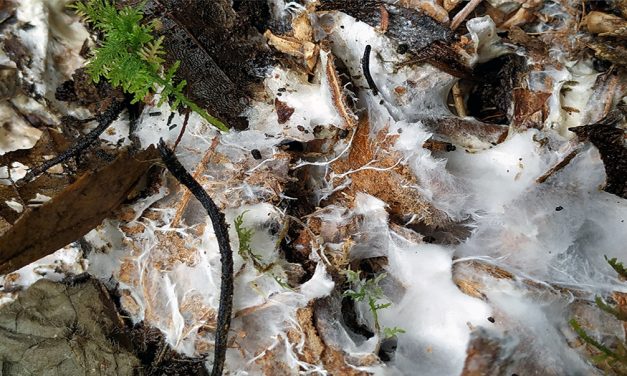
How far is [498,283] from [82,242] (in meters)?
1.74

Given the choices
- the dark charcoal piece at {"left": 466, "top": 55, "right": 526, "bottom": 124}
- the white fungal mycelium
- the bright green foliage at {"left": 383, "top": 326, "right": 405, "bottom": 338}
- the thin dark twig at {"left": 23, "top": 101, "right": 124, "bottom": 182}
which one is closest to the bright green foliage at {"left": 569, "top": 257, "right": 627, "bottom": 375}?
the white fungal mycelium

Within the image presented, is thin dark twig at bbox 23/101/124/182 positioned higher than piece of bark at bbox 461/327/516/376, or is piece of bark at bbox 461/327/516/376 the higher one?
thin dark twig at bbox 23/101/124/182

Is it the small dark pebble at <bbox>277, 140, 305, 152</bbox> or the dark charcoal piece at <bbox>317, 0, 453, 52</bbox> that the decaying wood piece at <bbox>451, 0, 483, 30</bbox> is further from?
the small dark pebble at <bbox>277, 140, 305, 152</bbox>

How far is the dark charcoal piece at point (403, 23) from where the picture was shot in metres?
2.38

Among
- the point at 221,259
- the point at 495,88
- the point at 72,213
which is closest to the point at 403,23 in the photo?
the point at 495,88

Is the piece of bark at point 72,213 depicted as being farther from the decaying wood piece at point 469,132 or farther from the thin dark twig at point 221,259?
the decaying wood piece at point 469,132

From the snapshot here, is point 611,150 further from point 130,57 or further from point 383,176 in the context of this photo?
point 130,57

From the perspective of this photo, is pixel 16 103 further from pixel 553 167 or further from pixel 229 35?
pixel 553 167

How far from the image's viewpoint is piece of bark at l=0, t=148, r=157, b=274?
211cm

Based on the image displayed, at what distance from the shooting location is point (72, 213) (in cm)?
219

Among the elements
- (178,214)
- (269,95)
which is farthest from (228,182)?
(269,95)

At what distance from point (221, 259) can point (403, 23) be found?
1279mm

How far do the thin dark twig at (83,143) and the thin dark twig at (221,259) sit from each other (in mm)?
445

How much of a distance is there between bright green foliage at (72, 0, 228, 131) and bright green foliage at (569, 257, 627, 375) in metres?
1.56
